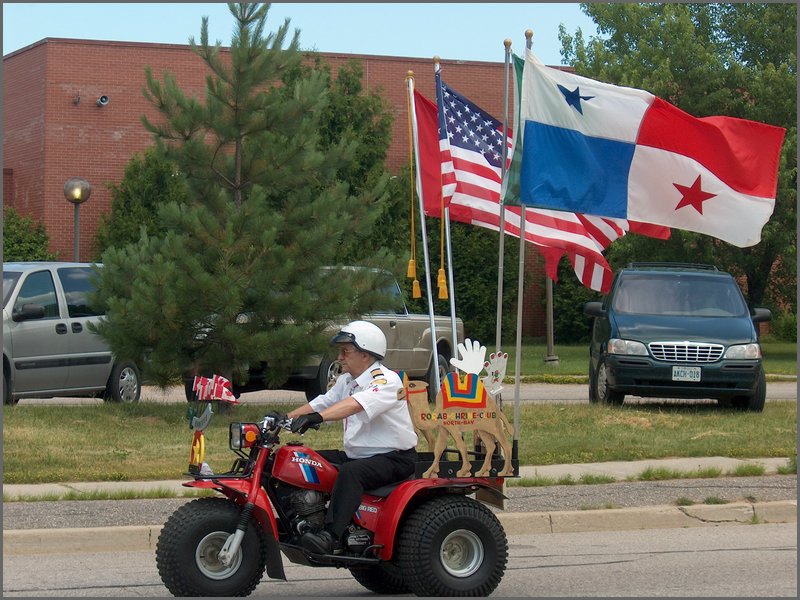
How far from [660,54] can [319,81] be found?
65.0 ft

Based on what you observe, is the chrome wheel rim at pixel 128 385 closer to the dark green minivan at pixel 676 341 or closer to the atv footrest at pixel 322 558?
the dark green minivan at pixel 676 341

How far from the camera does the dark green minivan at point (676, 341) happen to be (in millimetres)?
16516

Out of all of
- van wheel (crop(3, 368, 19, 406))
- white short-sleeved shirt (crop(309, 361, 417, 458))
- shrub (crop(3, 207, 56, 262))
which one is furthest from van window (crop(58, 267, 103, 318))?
shrub (crop(3, 207, 56, 262))

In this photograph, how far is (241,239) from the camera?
1526cm

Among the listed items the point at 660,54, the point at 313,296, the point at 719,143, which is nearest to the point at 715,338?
the point at 313,296

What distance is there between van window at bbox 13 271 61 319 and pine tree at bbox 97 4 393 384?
3.08 ft

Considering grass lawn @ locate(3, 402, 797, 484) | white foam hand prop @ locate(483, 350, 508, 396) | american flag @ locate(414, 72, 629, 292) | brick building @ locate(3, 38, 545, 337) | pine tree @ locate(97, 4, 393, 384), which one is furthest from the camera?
brick building @ locate(3, 38, 545, 337)

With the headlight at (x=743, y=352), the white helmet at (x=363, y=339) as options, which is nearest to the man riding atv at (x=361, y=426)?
the white helmet at (x=363, y=339)

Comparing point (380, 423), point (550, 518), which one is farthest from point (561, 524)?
point (380, 423)

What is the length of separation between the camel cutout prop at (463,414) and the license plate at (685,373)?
9223 millimetres

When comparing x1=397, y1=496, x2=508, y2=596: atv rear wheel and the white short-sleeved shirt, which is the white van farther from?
x1=397, y1=496, x2=508, y2=596: atv rear wheel

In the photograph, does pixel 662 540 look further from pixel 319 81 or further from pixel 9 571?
pixel 319 81

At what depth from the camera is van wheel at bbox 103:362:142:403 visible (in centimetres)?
1700

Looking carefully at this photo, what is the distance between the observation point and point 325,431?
1470 cm
